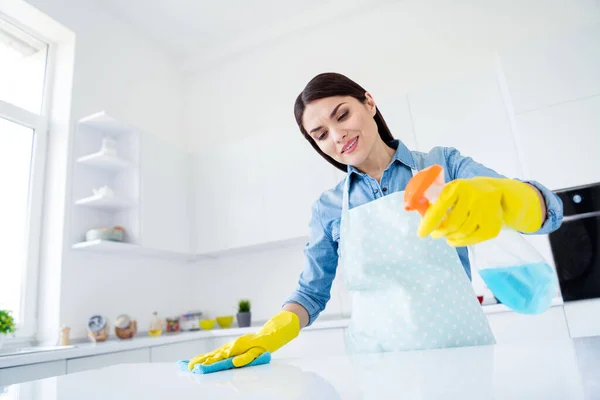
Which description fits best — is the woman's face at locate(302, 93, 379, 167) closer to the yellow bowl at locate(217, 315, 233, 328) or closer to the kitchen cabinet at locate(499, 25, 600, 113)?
the kitchen cabinet at locate(499, 25, 600, 113)

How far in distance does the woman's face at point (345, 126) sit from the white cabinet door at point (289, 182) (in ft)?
5.29

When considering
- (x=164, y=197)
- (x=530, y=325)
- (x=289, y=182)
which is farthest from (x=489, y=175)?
(x=164, y=197)

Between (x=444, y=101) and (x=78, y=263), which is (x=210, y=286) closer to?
(x=78, y=263)

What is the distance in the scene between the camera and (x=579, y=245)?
2.18 meters

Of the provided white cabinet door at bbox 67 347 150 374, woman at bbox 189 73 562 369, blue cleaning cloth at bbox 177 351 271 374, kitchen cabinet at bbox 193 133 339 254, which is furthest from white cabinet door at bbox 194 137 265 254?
blue cleaning cloth at bbox 177 351 271 374

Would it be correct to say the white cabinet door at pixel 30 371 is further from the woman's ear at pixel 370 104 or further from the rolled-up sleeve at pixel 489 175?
the rolled-up sleeve at pixel 489 175

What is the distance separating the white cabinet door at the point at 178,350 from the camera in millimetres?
2380

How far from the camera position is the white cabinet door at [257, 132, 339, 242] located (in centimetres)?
296

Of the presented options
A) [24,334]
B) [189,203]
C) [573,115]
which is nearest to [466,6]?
[573,115]

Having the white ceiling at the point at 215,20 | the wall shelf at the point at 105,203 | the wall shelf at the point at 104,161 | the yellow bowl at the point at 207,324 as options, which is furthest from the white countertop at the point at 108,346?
the white ceiling at the point at 215,20

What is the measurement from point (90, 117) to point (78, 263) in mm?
940

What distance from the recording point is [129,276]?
2.95 m

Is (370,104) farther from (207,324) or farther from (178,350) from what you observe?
(207,324)

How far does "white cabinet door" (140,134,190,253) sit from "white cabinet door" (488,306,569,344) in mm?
2178
